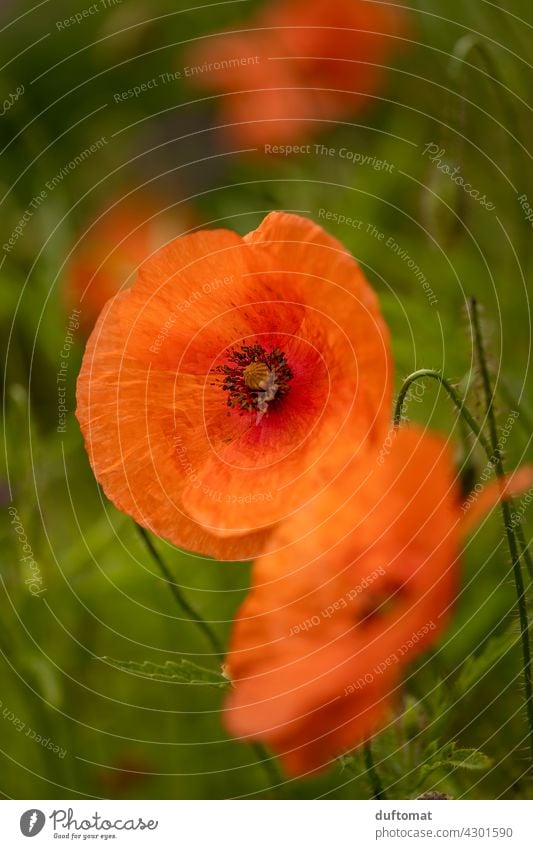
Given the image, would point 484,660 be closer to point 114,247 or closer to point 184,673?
point 184,673

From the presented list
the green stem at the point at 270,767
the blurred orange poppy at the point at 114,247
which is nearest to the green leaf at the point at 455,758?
the green stem at the point at 270,767

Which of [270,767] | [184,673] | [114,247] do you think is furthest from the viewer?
[114,247]

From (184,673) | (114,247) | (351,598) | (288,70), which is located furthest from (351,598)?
(288,70)

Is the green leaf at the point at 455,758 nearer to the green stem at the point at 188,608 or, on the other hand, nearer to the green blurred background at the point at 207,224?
the green blurred background at the point at 207,224

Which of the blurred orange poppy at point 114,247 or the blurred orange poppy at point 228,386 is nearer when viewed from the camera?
the blurred orange poppy at point 228,386

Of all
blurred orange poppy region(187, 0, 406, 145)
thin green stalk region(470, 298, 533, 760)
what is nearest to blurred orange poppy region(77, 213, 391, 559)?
thin green stalk region(470, 298, 533, 760)

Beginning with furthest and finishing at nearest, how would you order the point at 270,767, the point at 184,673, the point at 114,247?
the point at 114,247 < the point at 270,767 < the point at 184,673
